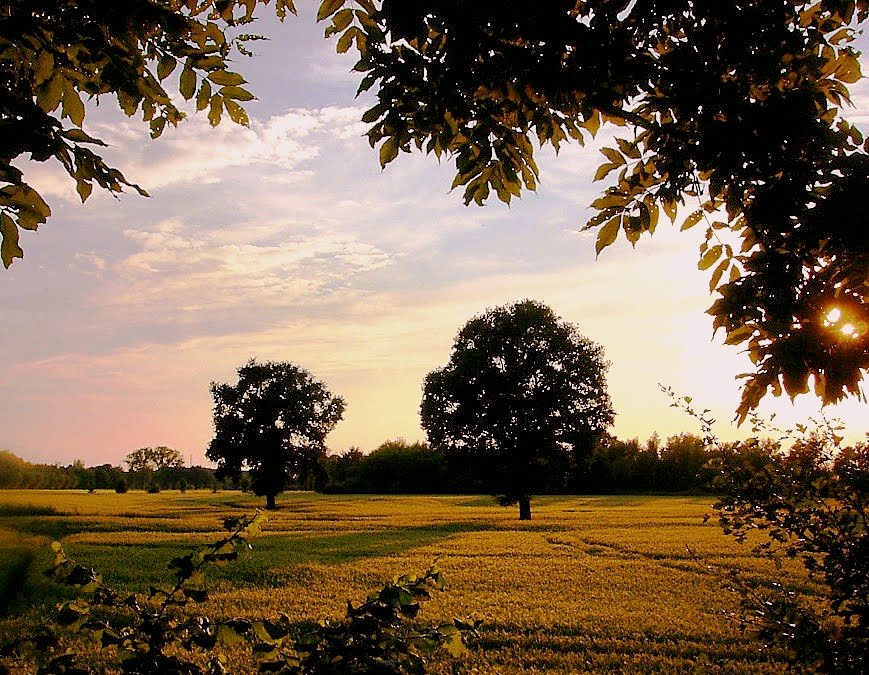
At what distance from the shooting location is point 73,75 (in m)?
2.21

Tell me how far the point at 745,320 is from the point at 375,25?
215 cm

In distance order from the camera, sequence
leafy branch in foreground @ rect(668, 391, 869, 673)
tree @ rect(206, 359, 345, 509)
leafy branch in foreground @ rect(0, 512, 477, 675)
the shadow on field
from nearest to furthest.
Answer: leafy branch in foreground @ rect(0, 512, 477, 675), leafy branch in foreground @ rect(668, 391, 869, 673), the shadow on field, tree @ rect(206, 359, 345, 509)

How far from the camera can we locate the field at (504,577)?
377 inches

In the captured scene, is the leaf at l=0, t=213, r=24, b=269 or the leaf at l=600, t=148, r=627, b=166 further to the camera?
the leaf at l=600, t=148, r=627, b=166

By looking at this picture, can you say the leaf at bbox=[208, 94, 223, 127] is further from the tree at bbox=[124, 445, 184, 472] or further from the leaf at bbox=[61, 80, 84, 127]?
the tree at bbox=[124, 445, 184, 472]

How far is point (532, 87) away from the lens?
2.81 meters

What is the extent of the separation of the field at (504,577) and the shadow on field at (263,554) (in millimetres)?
70

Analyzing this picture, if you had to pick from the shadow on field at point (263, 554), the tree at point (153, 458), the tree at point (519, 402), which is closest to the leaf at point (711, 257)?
the shadow on field at point (263, 554)

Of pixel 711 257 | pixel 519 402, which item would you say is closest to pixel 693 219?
pixel 711 257

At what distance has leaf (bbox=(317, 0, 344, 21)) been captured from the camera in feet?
9.87

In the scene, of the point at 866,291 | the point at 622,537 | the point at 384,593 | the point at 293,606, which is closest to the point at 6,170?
the point at 384,593

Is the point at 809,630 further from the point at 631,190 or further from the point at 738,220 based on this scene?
the point at 631,190

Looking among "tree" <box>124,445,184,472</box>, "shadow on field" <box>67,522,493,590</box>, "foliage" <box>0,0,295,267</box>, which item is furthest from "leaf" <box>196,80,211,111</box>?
"tree" <box>124,445,184,472</box>

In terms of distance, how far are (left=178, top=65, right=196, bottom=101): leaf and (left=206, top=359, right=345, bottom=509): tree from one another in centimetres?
4951
